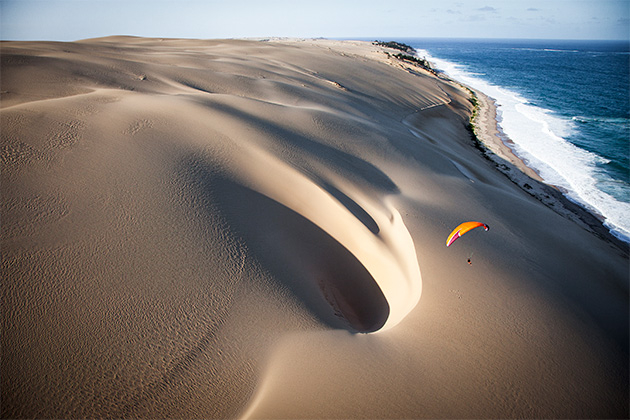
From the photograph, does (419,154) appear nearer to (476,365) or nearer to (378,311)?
(378,311)

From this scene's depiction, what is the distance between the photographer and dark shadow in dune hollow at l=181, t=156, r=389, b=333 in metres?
5.54

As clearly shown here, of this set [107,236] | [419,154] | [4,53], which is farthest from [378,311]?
[4,53]

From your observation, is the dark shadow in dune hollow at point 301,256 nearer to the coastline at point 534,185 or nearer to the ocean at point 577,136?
the coastline at point 534,185

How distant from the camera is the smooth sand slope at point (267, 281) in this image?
13.1 feet

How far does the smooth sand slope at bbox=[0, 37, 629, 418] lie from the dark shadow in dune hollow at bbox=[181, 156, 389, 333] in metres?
0.04

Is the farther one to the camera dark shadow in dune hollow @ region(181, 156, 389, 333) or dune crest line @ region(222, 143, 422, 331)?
dune crest line @ region(222, 143, 422, 331)

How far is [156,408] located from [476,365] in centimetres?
417

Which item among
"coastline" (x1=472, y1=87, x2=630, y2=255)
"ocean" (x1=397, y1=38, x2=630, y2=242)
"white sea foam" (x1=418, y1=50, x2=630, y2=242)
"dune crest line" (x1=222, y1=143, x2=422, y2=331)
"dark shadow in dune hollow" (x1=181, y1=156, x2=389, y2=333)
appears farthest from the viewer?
"ocean" (x1=397, y1=38, x2=630, y2=242)

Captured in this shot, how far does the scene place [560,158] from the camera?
1702 centimetres

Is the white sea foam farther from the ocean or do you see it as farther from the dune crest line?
the dune crest line

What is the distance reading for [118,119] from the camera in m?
7.91

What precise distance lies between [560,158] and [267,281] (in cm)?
1839

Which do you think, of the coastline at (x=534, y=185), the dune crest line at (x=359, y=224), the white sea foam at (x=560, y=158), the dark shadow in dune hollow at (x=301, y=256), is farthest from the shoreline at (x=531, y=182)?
the dark shadow in dune hollow at (x=301, y=256)

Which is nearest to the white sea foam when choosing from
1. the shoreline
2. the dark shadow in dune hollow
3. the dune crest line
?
the shoreline
